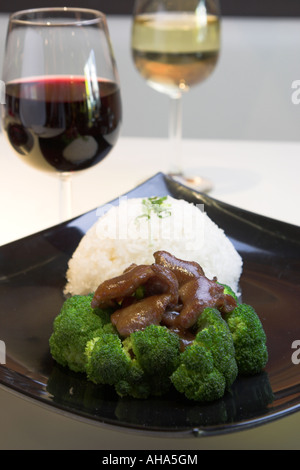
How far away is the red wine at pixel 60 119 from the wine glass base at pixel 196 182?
710 mm

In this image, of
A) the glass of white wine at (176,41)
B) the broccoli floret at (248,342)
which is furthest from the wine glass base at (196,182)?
the broccoli floret at (248,342)

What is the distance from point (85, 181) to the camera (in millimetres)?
2471

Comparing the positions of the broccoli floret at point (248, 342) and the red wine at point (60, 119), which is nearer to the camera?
the broccoli floret at point (248, 342)

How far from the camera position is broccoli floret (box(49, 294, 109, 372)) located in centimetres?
115

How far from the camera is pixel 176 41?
2.31 meters

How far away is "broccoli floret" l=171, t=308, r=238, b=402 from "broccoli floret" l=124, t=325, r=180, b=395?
0.07ft

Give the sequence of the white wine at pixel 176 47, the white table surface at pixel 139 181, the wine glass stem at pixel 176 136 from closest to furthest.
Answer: the white table surface at pixel 139 181
the white wine at pixel 176 47
the wine glass stem at pixel 176 136

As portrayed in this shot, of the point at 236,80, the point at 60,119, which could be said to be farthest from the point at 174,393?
the point at 236,80

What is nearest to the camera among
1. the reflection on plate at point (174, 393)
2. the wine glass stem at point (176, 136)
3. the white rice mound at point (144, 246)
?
the reflection on plate at point (174, 393)

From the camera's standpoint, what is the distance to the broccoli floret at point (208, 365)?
1.05 metres

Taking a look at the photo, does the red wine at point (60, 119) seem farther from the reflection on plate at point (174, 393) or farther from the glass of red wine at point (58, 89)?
the reflection on plate at point (174, 393)

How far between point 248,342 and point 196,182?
52.5 inches

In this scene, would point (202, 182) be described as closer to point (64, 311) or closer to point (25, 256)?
point (25, 256)
